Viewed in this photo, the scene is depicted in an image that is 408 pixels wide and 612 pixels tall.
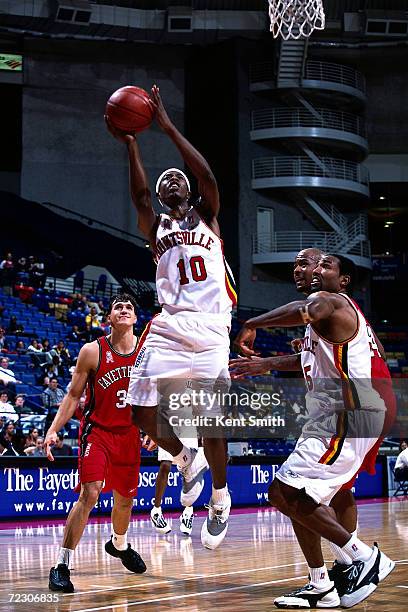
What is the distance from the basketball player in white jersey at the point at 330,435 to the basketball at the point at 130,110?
1646 mm

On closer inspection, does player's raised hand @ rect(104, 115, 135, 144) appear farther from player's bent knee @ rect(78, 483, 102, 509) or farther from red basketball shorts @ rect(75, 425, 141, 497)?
player's bent knee @ rect(78, 483, 102, 509)

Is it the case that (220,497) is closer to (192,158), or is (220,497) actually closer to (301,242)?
(192,158)

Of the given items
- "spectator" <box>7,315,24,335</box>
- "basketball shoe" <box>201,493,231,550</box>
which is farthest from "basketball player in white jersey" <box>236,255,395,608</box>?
"spectator" <box>7,315,24,335</box>

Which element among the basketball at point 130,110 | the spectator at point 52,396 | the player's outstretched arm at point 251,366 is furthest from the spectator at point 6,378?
the player's outstretched arm at point 251,366

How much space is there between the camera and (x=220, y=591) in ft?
20.7

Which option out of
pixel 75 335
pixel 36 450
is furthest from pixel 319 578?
pixel 75 335

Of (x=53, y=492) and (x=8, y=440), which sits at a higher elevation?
(x=8, y=440)

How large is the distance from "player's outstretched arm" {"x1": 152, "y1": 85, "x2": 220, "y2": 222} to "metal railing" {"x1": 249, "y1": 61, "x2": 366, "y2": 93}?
24.8 m

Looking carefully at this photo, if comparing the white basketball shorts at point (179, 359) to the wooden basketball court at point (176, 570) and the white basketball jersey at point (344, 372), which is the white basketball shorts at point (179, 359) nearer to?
the white basketball jersey at point (344, 372)

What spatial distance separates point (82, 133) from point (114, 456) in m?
24.2

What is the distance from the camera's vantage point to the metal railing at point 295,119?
101ft

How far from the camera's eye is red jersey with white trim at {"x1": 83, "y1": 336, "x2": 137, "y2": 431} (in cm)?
708

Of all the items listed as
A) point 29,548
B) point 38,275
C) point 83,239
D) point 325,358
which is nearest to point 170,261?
point 325,358

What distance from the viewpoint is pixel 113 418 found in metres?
7.08
